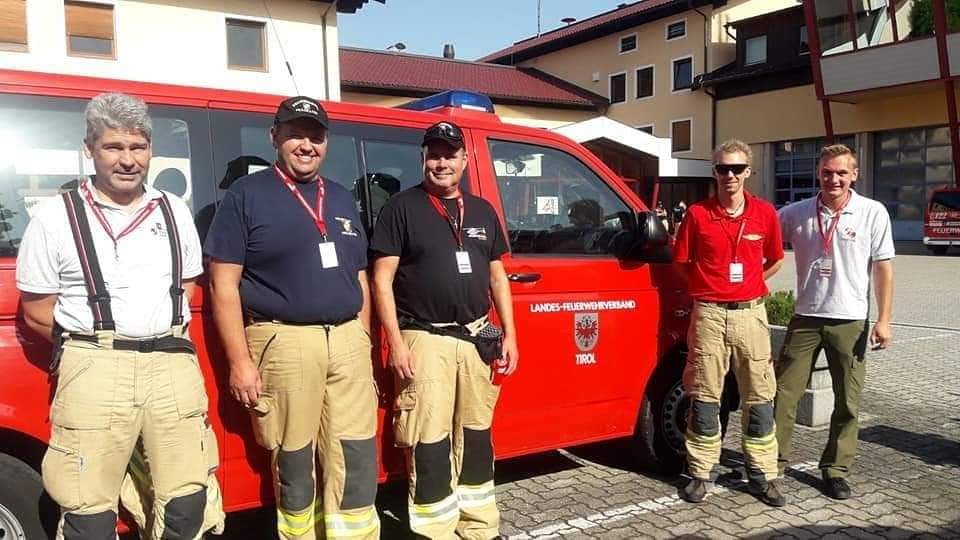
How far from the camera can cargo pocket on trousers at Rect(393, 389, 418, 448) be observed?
123 inches

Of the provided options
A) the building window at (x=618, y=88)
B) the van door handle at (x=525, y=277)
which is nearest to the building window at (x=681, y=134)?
the building window at (x=618, y=88)

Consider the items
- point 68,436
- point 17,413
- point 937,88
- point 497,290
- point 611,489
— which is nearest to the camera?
point 68,436

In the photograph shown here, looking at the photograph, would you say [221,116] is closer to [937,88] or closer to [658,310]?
[658,310]

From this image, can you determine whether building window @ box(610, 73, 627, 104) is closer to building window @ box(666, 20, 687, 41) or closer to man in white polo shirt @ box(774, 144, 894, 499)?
building window @ box(666, 20, 687, 41)

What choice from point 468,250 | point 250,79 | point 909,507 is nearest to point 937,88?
point 250,79

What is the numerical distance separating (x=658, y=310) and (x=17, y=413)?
2.99 metres

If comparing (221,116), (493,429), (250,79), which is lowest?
(493,429)

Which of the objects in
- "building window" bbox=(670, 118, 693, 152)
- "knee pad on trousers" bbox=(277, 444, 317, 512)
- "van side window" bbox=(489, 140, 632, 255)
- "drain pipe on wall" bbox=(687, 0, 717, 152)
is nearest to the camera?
"knee pad on trousers" bbox=(277, 444, 317, 512)

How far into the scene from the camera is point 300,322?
2.77 metres

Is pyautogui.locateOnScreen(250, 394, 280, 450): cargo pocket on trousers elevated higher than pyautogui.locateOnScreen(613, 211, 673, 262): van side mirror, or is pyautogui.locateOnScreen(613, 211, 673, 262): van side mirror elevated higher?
pyautogui.locateOnScreen(613, 211, 673, 262): van side mirror

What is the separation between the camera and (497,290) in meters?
3.35

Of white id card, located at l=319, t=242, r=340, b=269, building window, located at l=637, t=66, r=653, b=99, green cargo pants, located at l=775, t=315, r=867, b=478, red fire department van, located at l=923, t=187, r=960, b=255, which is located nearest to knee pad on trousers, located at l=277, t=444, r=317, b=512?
white id card, located at l=319, t=242, r=340, b=269

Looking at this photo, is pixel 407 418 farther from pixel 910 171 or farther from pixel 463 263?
pixel 910 171

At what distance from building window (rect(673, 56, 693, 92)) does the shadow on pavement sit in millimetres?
28548
